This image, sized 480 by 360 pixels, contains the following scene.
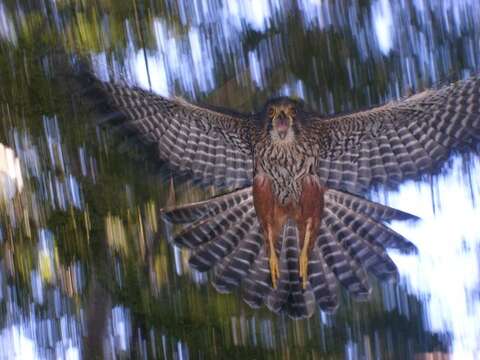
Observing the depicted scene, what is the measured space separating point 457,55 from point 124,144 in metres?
0.67

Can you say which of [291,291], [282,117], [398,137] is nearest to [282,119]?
[282,117]

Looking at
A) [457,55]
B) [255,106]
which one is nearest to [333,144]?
[255,106]

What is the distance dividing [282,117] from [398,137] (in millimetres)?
229

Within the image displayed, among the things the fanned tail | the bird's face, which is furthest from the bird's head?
the fanned tail

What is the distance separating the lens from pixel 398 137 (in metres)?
1.72

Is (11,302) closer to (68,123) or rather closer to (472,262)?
(68,123)

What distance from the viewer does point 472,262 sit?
1633mm

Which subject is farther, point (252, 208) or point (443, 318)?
point (252, 208)

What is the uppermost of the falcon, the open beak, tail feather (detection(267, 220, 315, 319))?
the open beak

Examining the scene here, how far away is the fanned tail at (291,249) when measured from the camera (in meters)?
1.69

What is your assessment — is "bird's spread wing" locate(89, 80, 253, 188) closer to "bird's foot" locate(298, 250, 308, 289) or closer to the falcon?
the falcon

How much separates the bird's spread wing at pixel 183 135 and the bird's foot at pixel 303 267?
182 millimetres

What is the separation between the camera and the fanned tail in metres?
1.69

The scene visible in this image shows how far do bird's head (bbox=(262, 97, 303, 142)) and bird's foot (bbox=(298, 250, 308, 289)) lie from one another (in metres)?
0.23
